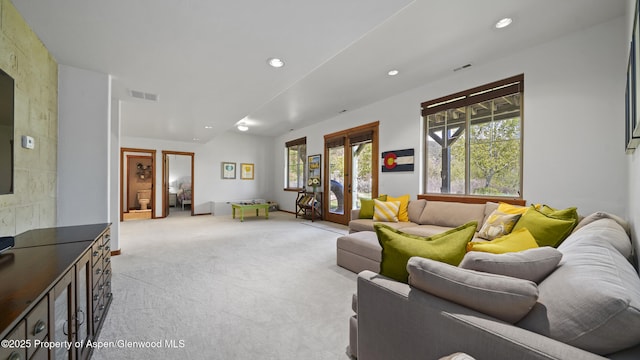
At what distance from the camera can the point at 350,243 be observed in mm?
3002

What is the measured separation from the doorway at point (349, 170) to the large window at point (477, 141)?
1.27 metres

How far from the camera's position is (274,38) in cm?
225

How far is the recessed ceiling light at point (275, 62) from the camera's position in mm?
2662

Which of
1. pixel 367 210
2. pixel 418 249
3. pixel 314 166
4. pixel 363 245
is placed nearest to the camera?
pixel 418 249

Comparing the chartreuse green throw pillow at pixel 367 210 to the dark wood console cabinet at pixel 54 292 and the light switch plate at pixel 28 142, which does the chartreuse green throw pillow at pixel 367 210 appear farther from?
the light switch plate at pixel 28 142

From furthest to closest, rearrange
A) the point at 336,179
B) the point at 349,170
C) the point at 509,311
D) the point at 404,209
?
the point at 336,179 < the point at 349,170 < the point at 404,209 < the point at 509,311

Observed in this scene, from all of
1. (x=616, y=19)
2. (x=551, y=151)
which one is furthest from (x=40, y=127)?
(x=616, y=19)

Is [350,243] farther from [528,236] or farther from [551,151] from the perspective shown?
[551,151]

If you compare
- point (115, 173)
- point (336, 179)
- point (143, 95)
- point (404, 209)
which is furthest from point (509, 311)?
point (336, 179)

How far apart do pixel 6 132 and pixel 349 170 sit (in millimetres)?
5191

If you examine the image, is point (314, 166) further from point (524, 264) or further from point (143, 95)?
point (524, 264)

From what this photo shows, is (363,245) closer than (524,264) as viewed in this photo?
No

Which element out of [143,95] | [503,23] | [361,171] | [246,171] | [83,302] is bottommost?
[83,302]

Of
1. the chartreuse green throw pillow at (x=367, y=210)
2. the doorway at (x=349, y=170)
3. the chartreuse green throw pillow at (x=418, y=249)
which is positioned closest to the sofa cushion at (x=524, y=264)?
the chartreuse green throw pillow at (x=418, y=249)
